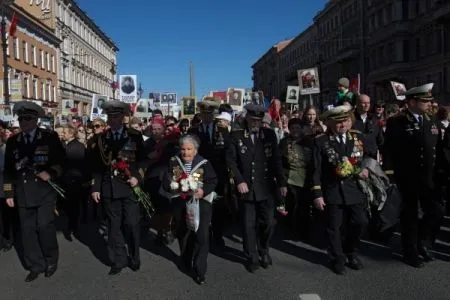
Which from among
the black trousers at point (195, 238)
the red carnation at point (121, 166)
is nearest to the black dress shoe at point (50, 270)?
the red carnation at point (121, 166)

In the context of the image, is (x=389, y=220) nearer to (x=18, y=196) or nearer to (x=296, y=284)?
(x=296, y=284)

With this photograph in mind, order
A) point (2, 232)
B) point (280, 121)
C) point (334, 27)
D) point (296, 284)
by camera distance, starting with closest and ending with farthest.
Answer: point (296, 284) → point (2, 232) → point (280, 121) → point (334, 27)

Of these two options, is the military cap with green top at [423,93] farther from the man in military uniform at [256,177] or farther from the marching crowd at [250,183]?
the man in military uniform at [256,177]

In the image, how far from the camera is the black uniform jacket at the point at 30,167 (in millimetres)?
6051

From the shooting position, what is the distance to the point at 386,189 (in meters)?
6.31

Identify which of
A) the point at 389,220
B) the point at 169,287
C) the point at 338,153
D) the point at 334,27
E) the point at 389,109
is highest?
the point at 334,27

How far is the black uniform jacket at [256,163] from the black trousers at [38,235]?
2145mm

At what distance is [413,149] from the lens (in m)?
6.05

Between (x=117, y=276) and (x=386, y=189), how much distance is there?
10.6 ft

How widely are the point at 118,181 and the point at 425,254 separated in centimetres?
364

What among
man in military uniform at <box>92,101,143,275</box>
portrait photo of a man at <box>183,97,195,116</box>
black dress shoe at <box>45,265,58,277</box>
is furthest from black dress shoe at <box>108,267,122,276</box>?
portrait photo of a man at <box>183,97,195,116</box>

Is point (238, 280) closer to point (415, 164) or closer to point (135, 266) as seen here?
point (135, 266)

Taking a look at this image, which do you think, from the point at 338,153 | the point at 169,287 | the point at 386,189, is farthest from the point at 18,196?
the point at 386,189

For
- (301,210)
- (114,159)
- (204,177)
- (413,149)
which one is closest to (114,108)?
(114,159)
